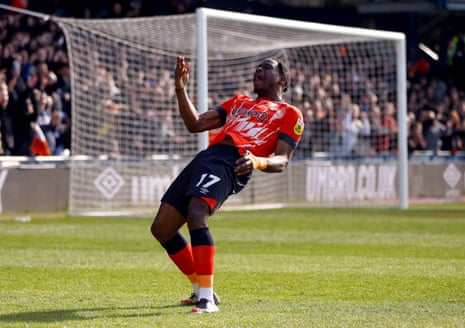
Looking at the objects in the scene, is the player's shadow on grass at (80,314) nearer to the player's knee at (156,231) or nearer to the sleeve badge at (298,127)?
the player's knee at (156,231)

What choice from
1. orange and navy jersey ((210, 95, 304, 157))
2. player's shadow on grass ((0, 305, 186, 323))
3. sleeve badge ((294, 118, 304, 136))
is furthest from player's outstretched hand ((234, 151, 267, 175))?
player's shadow on grass ((0, 305, 186, 323))

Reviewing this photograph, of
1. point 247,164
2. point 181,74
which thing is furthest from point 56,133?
point 247,164

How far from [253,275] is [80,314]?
295 cm

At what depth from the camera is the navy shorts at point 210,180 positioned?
7734 millimetres

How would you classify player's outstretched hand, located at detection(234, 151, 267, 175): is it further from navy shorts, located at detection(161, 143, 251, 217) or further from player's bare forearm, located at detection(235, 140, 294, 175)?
navy shorts, located at detection(161, 143, 251, 217)

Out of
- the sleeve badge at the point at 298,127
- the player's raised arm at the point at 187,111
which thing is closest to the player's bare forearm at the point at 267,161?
the sleeve badge at the point at 298,127

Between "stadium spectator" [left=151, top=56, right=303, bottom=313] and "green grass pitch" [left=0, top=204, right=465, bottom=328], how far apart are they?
445 millimetres

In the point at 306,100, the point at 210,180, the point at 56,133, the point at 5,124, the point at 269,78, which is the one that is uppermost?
the point at 306,100

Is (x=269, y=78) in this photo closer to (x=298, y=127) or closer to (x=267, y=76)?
(x=267, y=76)

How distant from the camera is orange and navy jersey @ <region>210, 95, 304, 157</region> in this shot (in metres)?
7.96

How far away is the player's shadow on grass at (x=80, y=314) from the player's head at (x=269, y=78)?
1.91m

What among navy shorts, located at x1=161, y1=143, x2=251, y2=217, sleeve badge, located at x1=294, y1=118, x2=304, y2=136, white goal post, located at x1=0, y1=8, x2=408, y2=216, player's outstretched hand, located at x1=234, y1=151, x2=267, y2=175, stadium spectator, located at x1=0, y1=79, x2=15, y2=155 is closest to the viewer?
player's outstretched hand, located at x1=234, y1=151, x2=267, y2=175

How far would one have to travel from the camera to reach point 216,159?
787 cm

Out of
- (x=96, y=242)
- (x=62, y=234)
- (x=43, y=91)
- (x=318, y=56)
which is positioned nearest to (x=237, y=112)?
(x=96, y=242)
